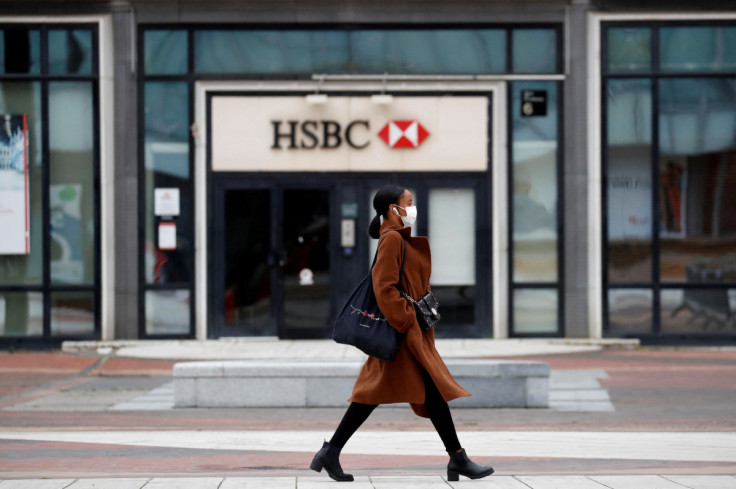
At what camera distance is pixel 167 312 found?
56.4 ft

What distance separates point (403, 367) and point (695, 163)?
11.6m

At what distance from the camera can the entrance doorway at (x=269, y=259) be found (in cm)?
1717

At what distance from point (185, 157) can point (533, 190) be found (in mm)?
5218

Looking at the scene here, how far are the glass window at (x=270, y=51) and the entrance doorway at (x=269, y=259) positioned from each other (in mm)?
1817

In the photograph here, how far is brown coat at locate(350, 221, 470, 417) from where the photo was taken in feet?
21.1

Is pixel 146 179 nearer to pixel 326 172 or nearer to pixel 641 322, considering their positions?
pixel 326 172

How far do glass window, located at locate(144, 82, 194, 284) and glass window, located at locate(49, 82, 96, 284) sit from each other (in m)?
0.83

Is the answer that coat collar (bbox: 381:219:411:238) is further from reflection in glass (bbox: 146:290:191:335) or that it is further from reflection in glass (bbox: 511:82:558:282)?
reflection in glass (bbox: 146:290:191:335)

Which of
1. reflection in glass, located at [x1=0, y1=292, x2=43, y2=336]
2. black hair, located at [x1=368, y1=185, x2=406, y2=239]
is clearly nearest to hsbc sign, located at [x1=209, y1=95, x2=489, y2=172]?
reflection in glass, located at [x1=0, y1=292, x2=43, y2=336]

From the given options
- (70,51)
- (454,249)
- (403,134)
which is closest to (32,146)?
(70,51)

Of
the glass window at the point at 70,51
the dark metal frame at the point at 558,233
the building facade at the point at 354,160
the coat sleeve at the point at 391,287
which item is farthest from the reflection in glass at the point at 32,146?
the coat sleeve at the point at 391,287

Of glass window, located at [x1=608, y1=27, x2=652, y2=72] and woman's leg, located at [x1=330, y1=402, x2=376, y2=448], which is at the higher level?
glass window, located at [x1=608, y1=27, x2=652, y2=72]

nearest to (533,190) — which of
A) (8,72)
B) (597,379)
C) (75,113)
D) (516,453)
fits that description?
(597,379)

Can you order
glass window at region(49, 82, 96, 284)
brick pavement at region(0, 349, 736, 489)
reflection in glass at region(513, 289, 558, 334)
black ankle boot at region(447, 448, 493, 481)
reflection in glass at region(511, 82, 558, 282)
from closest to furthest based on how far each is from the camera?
black ankle boot at region(447, 448, 493, 481) → brick pavement at region(0, 349, 736, 489) → glass window at region(49, 82, 96, 284) → reflection in glass at region(511, 82, 558, 282) → reflection in glass at region(513, 289, 558, 334)
